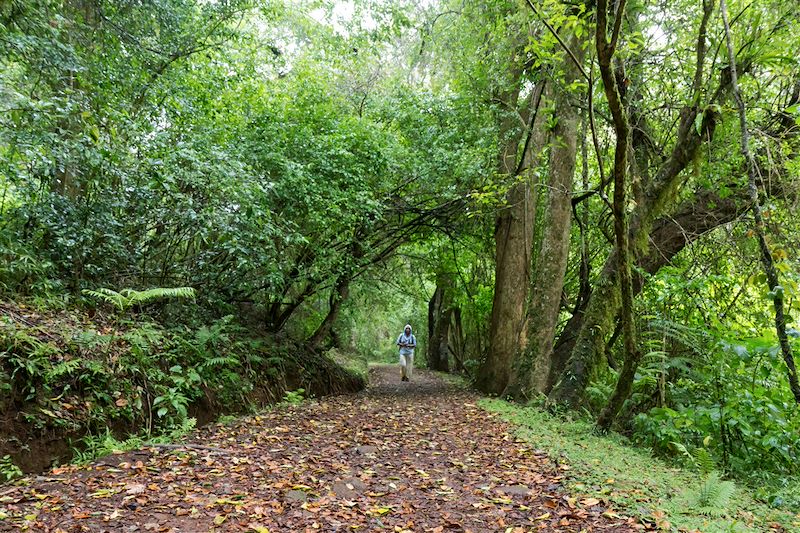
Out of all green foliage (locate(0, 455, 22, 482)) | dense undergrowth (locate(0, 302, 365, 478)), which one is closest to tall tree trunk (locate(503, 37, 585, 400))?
dense undergrowth (locate(0, 302, 365, 478))

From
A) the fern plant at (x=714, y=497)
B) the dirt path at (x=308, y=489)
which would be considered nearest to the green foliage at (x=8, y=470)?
the dirt path at (x=308, y=489)

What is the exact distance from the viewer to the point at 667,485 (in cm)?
455

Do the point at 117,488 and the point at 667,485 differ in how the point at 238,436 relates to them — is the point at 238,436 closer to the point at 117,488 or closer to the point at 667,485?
the point at 117,488

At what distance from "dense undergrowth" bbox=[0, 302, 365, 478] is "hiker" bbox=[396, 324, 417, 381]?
6823 millimetres

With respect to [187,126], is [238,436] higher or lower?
lower

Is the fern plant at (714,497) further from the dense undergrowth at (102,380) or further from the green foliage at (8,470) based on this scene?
the green foliage at (8,470)

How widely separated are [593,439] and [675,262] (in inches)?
172

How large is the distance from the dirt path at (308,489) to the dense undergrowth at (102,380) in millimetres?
424

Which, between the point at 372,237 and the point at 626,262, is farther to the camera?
the point at 372,237

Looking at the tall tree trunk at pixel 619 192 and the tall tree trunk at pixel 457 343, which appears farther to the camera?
the tall tree trunk at pixel 457 343

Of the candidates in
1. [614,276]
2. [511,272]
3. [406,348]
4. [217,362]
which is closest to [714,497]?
[614,276]

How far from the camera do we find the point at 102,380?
5.50 m

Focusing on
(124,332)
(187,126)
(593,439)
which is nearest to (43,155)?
(124,332)

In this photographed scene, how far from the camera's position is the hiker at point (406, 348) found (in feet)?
49.4
